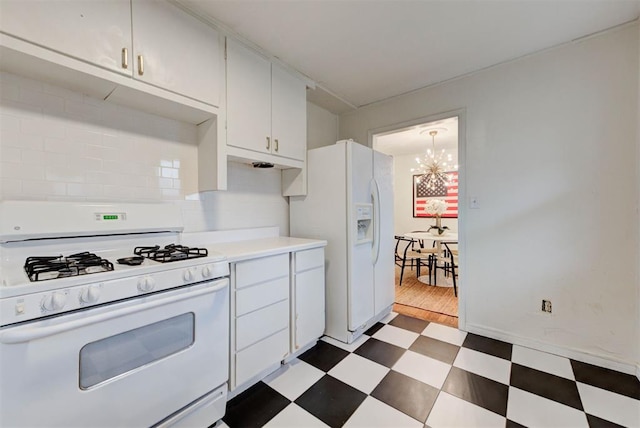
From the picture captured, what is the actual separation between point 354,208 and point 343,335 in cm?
107

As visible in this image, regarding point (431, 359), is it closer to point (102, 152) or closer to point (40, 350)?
point (40, 350)

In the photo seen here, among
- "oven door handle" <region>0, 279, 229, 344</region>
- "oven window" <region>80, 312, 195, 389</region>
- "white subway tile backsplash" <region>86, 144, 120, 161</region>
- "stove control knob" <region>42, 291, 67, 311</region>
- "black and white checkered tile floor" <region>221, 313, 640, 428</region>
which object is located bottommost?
"black and white checkered tile floor" <region>221, 313, 640, 428</region>

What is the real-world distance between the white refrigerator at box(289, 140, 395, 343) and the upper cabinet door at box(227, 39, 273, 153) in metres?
0.56

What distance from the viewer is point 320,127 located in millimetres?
3139

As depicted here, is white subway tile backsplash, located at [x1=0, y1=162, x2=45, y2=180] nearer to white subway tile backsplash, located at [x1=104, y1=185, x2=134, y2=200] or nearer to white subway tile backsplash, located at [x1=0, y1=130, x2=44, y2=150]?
white subway tile backsplash, located at [x1=0, y1=130, x2=44, y2=150]

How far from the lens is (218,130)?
1.78 m

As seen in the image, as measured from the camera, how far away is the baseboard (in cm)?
184

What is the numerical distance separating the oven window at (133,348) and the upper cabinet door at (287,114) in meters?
1.40

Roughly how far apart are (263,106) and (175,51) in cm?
66

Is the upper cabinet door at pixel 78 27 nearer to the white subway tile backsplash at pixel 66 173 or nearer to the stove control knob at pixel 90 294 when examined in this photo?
the white subway tile backsplash at pixel 66 173

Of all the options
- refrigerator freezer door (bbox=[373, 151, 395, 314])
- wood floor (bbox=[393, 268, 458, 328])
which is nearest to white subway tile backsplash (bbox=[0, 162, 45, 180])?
refrigerator freezer door (bbox=[373, 151, 395, 314])

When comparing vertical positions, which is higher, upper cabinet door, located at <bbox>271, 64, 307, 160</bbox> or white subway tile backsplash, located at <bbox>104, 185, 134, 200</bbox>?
upper cabinet door, located at <bbox>271, 64, 307, 160</bbox>

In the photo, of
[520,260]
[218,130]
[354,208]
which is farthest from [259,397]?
[520,260]

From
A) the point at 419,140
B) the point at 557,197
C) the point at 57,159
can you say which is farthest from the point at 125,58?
the point at 419,140
